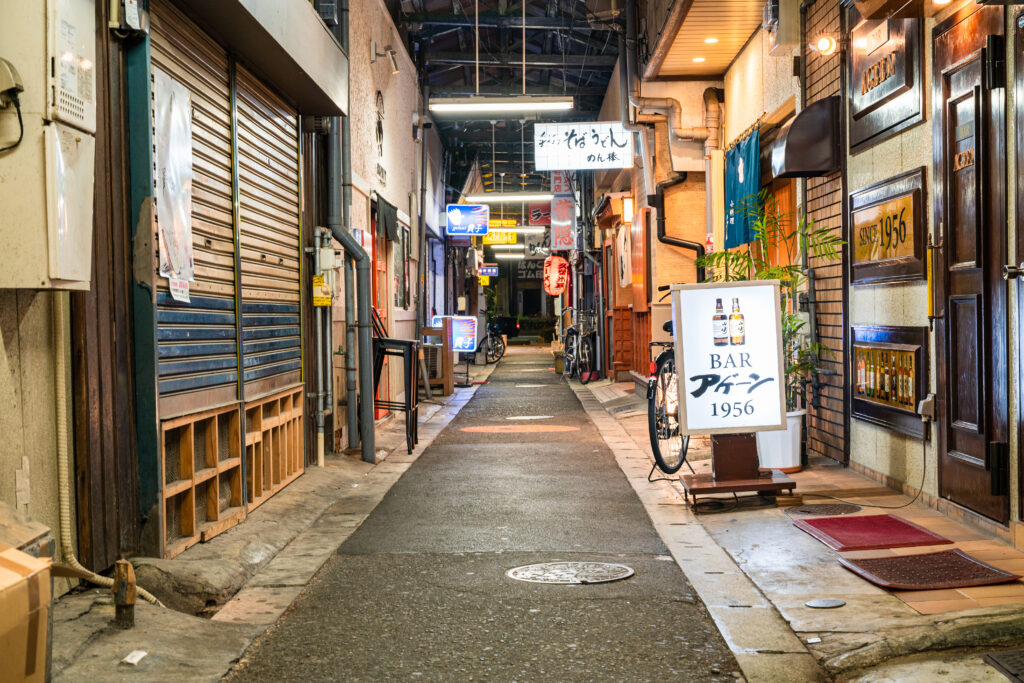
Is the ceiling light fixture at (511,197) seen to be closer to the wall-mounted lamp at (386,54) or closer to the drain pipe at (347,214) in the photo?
the wall-mounted lamp at (386,54)

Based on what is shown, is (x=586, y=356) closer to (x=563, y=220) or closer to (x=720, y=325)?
(x=563, y=220)

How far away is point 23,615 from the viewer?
8.57ft

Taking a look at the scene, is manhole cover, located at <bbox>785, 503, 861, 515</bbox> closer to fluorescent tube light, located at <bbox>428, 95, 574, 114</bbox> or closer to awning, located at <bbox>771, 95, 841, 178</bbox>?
awning, located at <bbox>771, 95, 841, 178</bbox>

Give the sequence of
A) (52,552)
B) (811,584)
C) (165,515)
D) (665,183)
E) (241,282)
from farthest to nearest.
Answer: (665,183) < (241,282) < (165,515) < (811,584) < (52,552)

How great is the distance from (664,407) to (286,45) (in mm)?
5148

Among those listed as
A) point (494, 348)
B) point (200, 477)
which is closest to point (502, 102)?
point (200, 477)

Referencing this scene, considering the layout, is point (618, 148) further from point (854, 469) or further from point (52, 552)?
point (52, 552)

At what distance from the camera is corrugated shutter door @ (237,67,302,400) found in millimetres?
7723

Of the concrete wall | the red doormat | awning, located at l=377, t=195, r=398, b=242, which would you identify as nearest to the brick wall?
the red doormat

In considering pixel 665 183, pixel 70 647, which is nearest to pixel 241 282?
pixel 70 647

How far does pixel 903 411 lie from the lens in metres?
7.71

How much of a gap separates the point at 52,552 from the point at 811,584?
3941 mm

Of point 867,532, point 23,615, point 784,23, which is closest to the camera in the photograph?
point 23,615

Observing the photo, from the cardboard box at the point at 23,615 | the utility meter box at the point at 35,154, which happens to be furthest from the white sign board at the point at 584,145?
the cardboard box at the point at 23,615
